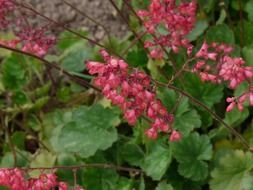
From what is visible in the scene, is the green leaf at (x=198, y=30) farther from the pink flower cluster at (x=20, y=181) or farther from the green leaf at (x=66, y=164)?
the pink flower cluster at (x=20, y=181)

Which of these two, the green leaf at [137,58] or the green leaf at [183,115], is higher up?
the green leaf at [137,58]

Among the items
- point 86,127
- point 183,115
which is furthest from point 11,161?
point 183,115

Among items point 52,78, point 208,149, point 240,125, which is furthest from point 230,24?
point 52,78

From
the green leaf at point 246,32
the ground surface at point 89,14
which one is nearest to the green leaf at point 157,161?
the green leaf at point 246,32

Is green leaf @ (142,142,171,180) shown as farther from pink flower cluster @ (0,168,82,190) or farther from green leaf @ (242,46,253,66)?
pink flower cluster @ (0,168,82,190)

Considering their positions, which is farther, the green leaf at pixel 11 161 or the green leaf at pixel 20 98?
the green leaf at pixel 20 98

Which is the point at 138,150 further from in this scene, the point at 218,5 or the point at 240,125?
the point at 218,5

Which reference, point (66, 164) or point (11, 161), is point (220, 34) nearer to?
point (66, 164)
